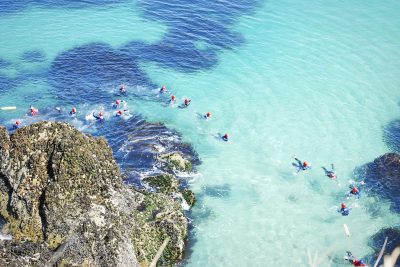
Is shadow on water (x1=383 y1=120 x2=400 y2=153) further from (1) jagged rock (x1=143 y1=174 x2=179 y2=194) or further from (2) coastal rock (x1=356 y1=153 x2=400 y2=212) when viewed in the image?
(1) jagged rock (x1=143 y1=174 x2=179 y2=194)

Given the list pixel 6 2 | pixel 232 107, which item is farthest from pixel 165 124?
pixel 6 2

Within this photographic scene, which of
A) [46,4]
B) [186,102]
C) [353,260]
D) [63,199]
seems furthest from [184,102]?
[46,4]

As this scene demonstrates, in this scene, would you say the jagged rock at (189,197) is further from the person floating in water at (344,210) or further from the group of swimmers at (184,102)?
the person floating in water at (344,210)

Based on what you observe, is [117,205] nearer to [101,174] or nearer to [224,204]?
[101,174]

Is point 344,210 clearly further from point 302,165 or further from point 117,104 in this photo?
point 117,104

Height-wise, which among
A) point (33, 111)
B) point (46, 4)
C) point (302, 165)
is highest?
point (46, 4)

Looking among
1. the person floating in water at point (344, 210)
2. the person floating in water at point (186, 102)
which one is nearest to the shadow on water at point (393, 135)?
the person floating in water at point (344, 210)
